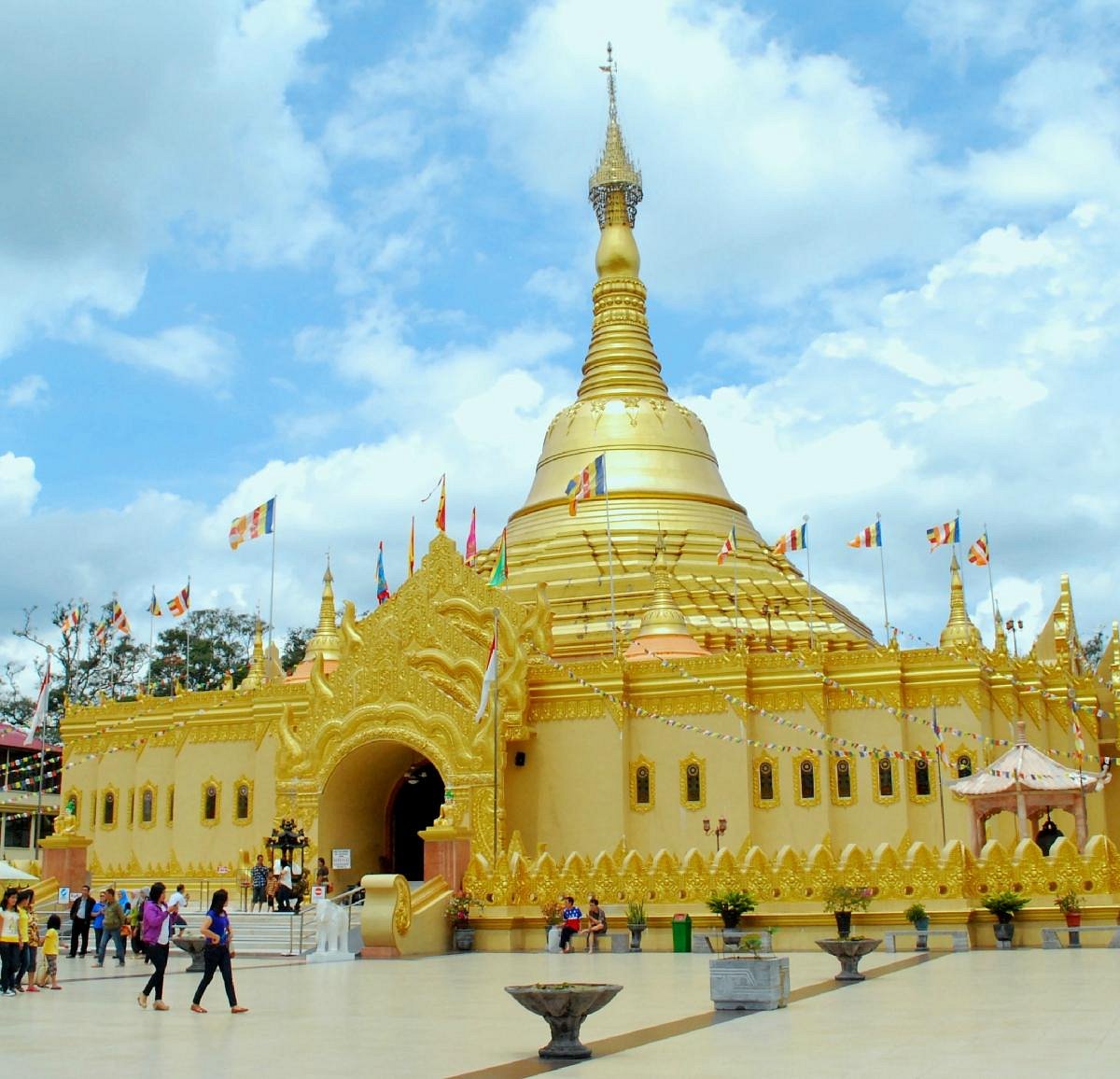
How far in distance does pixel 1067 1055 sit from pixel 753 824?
70.8 feet

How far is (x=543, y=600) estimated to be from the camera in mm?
37094

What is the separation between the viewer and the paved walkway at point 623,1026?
11.5m

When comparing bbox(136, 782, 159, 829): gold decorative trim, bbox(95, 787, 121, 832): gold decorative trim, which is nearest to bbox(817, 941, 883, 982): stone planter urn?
bbox(136, 782, 159, 829): gold decorative trim

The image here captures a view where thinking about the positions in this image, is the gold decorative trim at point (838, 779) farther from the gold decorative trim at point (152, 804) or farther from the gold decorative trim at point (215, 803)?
the gold decorative trim at point (152, 804)

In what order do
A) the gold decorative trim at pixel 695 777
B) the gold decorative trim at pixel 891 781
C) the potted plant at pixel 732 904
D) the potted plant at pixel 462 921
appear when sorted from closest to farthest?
the potted plant at pixel 732 904
the potted plant at pixel 462 921
the gold decorative trim at pixel 891 781
the gold decorative trim at pixel 695 777

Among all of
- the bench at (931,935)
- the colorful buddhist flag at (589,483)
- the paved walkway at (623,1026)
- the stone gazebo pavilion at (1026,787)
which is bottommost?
the paved walkway at (623,1026)

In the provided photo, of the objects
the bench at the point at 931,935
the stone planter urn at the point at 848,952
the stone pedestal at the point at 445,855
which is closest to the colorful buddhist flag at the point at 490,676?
the stone pedestal at the point at 445,855

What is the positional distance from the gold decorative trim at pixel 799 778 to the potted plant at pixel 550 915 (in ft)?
23.3

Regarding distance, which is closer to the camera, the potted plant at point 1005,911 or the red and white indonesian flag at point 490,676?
the potted plant at point 1005,911

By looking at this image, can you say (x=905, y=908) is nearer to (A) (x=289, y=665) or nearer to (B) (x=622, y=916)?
(B) (x=622, y=916)

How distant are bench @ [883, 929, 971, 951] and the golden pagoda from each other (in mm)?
649

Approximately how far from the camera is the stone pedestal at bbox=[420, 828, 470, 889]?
31.2 meters

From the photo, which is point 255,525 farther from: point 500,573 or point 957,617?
point 957,617

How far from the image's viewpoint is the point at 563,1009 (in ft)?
40.1
